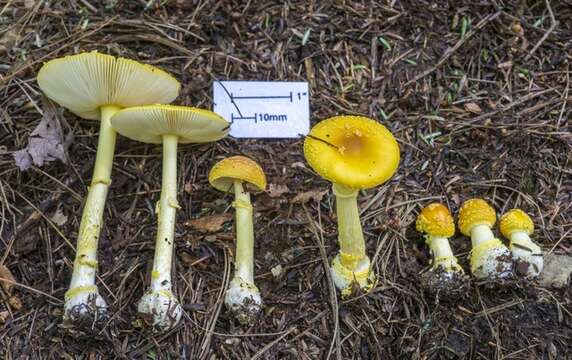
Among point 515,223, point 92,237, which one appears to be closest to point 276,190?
point 92,237

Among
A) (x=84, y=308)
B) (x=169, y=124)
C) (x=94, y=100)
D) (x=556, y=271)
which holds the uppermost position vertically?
(x=94, y=100)

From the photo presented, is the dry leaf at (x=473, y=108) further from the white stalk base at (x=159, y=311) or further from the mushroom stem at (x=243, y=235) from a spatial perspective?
the white stalk base at (x=159, y=311)

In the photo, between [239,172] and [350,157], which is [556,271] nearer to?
[350,157]

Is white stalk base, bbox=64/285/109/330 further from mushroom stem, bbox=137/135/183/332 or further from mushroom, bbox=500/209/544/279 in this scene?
mushroom, bbox=500/209/544/279

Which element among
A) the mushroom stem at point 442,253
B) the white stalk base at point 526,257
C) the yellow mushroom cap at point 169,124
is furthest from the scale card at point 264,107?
the white stalk base at point 526,257

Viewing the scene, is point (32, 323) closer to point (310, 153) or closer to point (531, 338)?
point (310, 153)

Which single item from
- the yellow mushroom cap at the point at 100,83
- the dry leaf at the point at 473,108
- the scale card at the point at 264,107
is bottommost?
the dry leaf at the point at 473,108

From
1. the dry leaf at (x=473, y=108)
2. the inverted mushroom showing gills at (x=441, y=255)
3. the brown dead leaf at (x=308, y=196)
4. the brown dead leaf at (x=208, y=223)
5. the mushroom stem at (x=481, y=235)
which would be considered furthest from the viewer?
the dry leaf at (x=473, y=108)
